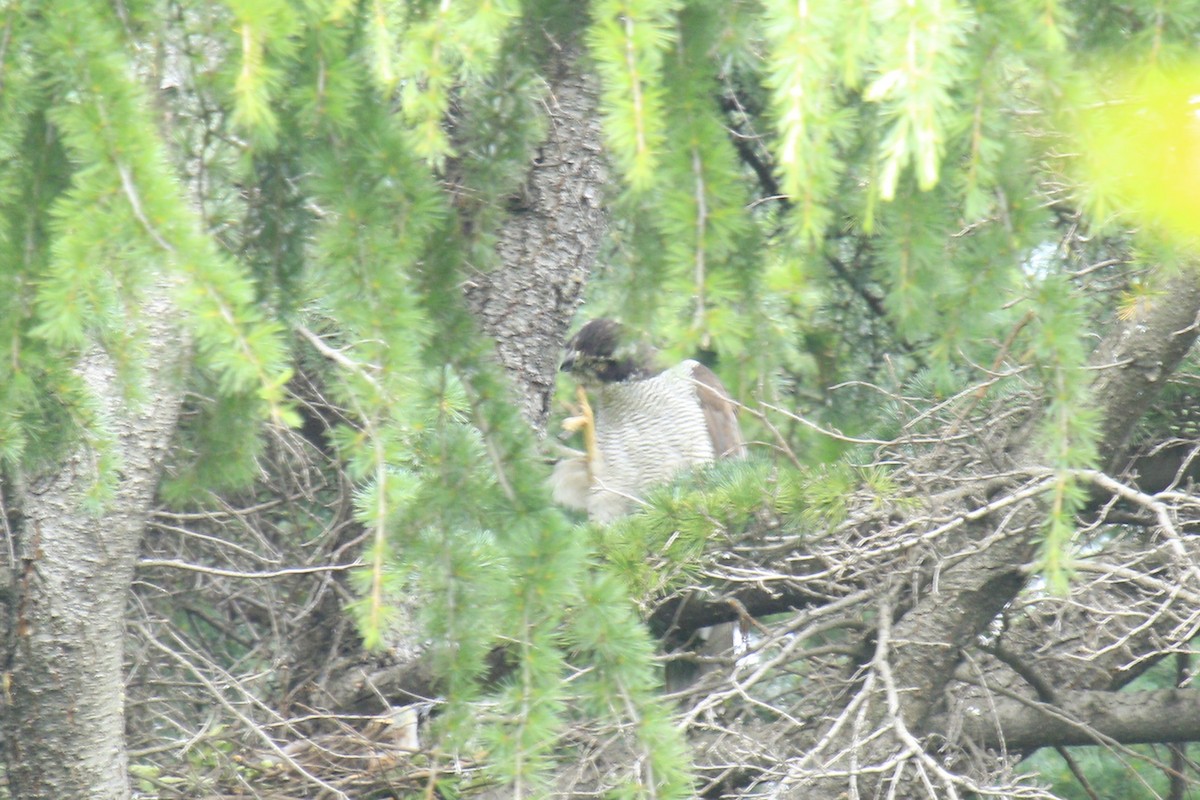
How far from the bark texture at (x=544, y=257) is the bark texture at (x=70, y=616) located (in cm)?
144

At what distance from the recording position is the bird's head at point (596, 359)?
621 cm

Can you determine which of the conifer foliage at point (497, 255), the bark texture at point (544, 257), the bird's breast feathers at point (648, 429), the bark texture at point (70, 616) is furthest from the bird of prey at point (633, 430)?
the bark texture at point (70, 616)

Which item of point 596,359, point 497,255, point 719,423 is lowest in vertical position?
point 719,423

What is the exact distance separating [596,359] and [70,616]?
327 centimetres

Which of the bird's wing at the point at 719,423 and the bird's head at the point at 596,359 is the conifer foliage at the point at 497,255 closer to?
the bird's head at the point at 596,359

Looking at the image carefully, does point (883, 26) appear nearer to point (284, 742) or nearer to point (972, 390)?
point (972, 390)

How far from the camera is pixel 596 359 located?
6316 millimetres

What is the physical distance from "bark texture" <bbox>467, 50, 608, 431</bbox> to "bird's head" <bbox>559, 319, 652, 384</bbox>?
3.88 ft

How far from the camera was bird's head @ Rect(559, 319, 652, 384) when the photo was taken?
6.21m

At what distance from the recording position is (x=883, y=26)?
134 centimetres

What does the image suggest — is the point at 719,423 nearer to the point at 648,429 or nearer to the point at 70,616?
the point at 648,429

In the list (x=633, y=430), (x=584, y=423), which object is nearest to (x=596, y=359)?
(x=584, y=423)

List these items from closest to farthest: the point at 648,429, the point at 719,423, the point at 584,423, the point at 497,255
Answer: the point at 497,255 → the point at 584,423 → the point at 648,429 → the point at 719,423

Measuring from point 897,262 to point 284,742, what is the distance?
3.74 m
